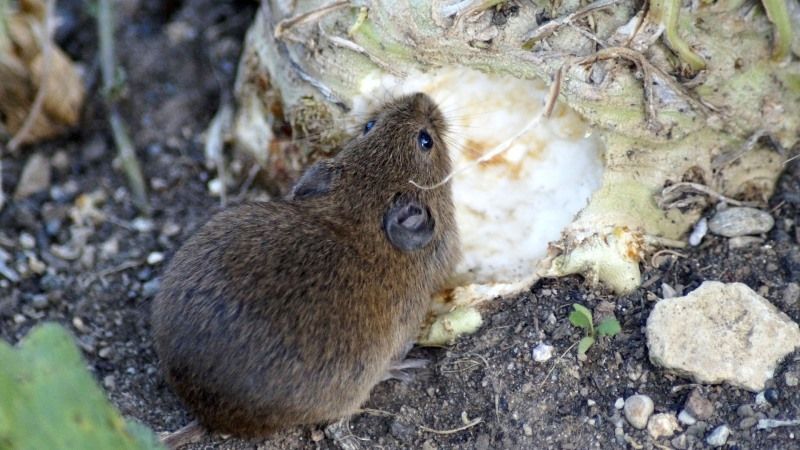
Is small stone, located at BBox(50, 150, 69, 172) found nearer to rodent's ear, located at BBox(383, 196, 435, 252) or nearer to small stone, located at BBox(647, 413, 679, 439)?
rodent's ear, located at BBox(383, 196, 435, 252)

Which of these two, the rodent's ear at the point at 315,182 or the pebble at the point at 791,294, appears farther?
the rodent's ear at the point at 315,182

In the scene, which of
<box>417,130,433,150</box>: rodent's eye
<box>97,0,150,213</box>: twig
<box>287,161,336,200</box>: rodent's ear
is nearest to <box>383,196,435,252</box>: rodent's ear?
<box>287,161,336,200</box>: rodent's ear

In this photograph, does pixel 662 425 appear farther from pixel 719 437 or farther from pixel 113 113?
pixel 113 113

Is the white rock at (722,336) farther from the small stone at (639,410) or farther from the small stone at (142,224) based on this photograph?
the small stone at (142,224)

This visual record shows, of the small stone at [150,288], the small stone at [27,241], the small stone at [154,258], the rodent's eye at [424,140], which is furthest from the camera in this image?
the small stone at [27,241]

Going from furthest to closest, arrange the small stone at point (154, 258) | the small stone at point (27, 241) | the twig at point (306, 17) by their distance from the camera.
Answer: the small stone at point (27, 241), the small stone at point (154, 258), the twig at point (306, 17)

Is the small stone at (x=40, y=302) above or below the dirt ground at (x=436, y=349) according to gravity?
above

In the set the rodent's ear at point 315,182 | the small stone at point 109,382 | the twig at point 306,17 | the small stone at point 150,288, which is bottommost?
the small stone at point 150,288

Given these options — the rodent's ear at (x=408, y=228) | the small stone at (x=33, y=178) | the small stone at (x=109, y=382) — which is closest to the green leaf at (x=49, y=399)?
the small stone at (x=109, y=382)
